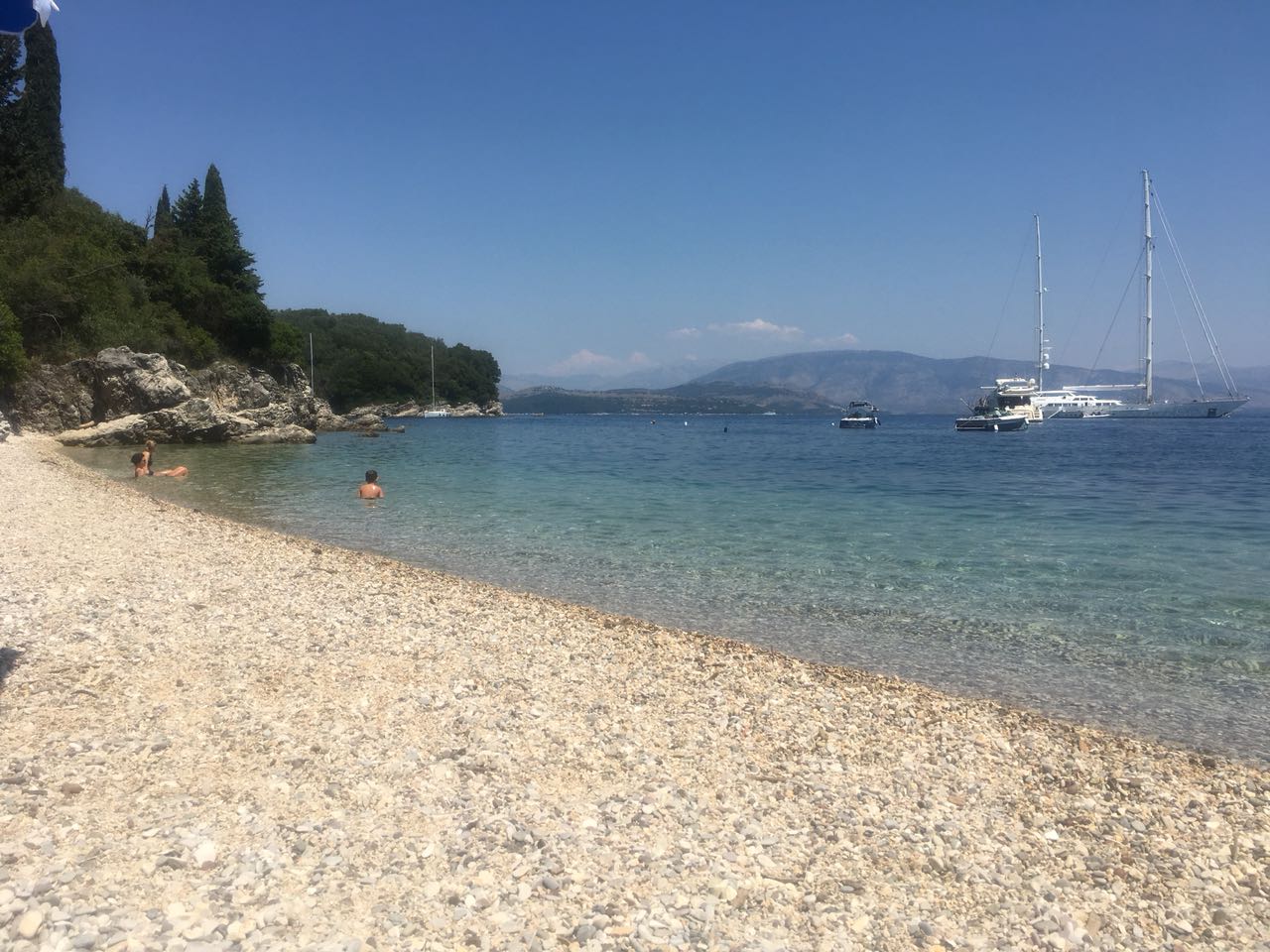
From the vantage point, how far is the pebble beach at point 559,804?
352cm

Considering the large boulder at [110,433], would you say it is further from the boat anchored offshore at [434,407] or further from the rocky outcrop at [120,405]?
the boat anchored offshore at [434,407]

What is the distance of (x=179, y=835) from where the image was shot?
155 inches

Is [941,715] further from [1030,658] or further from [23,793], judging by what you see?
[23,793]

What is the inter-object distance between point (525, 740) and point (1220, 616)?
9120mm

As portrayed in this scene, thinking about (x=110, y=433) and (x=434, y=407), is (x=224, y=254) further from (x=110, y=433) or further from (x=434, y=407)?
(x=434, y=407)

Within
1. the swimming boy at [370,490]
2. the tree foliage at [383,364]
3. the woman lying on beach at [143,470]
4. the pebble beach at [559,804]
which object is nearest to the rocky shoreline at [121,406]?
the woman lying on beach at [143,470]

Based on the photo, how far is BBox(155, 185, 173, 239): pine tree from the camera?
55375 millimetres

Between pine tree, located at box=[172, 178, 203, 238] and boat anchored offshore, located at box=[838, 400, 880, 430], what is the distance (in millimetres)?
70128

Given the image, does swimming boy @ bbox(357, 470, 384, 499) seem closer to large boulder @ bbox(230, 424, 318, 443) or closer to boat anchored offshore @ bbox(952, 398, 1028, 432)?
large boulder @ bbox(230, 424, 318, 443)

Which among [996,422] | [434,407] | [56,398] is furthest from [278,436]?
[434,407]

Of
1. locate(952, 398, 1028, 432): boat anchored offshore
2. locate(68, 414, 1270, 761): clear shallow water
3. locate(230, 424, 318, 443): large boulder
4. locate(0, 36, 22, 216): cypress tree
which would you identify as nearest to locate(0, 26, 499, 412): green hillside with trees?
locate(0, 36, 22, 216): cypress tree

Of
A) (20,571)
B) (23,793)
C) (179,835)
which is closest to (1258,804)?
(179,835)

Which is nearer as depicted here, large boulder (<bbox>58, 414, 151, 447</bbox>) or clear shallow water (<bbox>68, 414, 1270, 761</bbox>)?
clear shallow water (<bbox>68, 414, 1270, 761</bbox>)

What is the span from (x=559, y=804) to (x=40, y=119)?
188 feet
